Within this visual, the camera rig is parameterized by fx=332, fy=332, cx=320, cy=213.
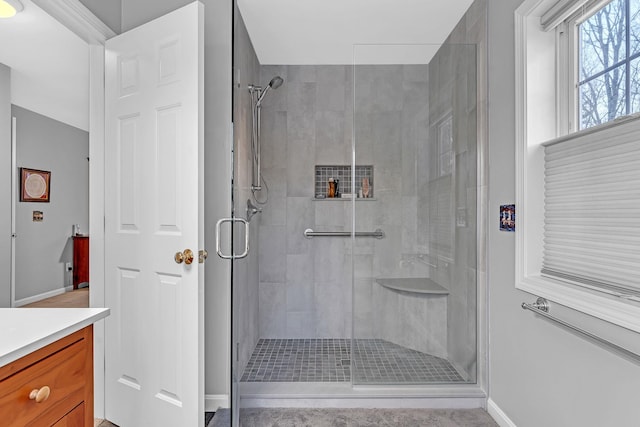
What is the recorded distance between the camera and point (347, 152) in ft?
9.70

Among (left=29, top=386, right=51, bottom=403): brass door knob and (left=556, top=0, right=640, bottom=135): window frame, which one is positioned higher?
(left=556, top=0, right=640, bottom=135): window frame

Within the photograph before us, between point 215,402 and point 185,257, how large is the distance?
3.23 ft

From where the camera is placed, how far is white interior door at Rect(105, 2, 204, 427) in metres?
1.56

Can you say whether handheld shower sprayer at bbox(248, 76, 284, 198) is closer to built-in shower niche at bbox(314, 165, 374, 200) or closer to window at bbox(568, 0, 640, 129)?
built-in shower niche at bbox(314, 165, 374, 200)

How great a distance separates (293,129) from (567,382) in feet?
8.14

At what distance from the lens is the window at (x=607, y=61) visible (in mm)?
1215

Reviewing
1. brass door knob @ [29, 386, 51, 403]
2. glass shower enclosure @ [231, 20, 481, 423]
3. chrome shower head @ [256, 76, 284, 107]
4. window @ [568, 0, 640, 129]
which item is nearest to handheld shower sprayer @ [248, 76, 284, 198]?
chrome shower head @ [256, 76, 284, 107]

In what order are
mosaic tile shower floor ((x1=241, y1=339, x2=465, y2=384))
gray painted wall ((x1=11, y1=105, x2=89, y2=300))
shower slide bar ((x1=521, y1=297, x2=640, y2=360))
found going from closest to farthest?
1. shower slide bar ((x1=521, y1=297, x2=640, y2=360))
2. mosaic tile shower floor ((x1=241, y1=339, x2=465, y2=384))
3. gray painted wall ((x1=11, y1=105, x2=89, y2=300))

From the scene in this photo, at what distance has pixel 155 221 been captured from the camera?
1.66 meters

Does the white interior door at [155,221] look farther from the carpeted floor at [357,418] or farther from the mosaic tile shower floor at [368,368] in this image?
the mosaic tile shower floor at [368,368]

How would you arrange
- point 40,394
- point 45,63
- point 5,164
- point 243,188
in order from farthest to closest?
point 45,63 < point 5,164 < point 243,188 < point 40,394

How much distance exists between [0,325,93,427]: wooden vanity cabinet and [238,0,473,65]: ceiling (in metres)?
2.03

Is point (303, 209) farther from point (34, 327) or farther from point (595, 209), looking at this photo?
point (34, 327)

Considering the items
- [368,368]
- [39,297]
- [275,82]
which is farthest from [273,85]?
[39,297]
